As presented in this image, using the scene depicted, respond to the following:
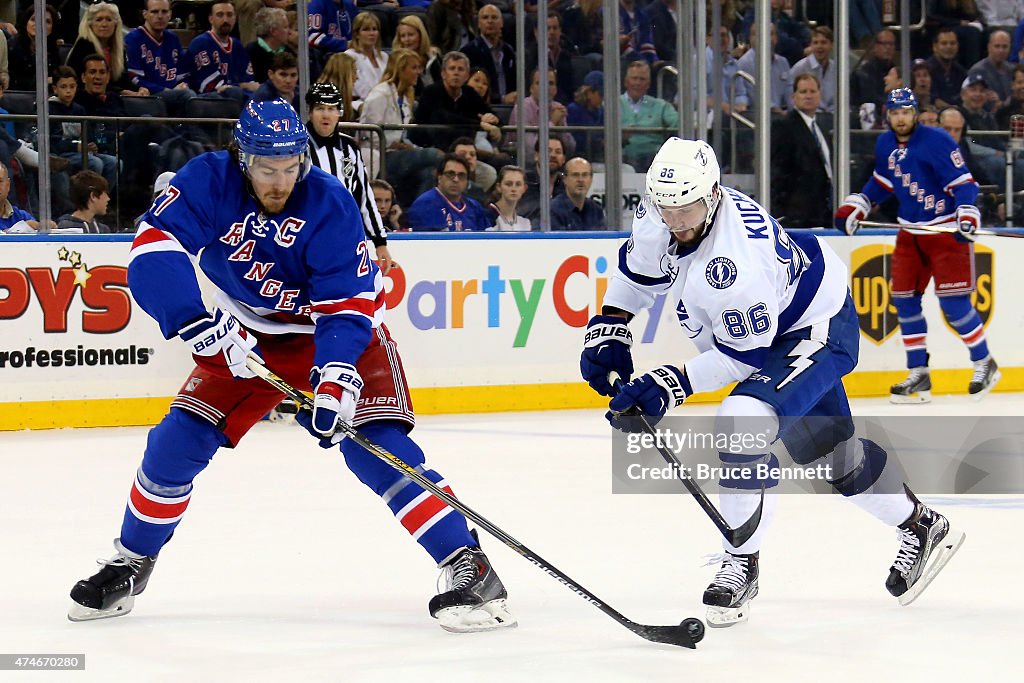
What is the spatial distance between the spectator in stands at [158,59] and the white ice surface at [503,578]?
2087 mm

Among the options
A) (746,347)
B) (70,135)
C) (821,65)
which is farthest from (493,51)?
(746,347)

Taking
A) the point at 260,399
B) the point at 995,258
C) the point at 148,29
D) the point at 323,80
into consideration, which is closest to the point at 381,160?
the point at 323,80

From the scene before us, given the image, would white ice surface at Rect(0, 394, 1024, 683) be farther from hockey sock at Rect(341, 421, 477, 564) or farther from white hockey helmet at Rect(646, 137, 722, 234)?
white hockey helmet at Rect(646, 137, 722, 234)

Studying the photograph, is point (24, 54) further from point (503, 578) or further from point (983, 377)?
point (983, 377)

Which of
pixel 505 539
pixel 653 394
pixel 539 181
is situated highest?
pixel 539 181

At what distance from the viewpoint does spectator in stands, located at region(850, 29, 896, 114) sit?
8.60 metres

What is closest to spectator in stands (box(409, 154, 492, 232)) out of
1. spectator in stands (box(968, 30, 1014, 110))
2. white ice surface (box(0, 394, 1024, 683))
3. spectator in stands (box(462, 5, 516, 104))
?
spectator in stands (box(462, 5, 516, 104))

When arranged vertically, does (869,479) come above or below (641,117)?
below

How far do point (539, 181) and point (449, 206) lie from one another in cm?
54

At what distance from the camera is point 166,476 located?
3.17m

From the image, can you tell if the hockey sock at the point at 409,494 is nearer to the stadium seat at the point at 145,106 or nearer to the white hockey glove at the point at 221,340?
the white hockey glove at the point at 221,340

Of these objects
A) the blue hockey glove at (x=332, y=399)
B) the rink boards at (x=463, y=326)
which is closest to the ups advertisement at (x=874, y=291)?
the rink boards at (x=463, y=326)

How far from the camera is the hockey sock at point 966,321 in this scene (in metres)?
7.37

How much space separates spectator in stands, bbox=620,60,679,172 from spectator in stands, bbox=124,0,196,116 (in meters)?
2.20
